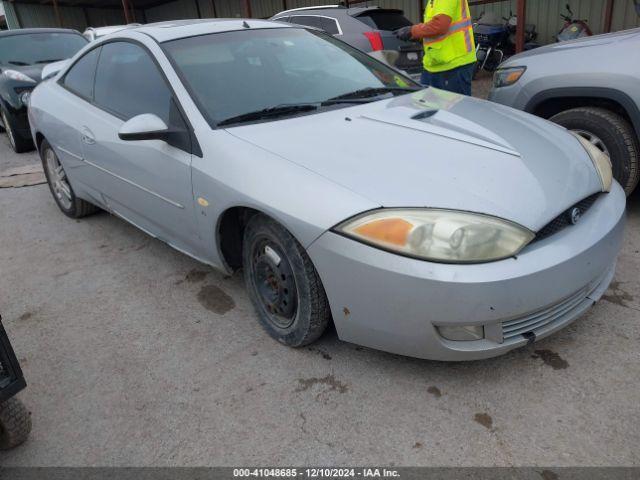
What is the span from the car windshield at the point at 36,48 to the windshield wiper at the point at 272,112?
20.6 ft

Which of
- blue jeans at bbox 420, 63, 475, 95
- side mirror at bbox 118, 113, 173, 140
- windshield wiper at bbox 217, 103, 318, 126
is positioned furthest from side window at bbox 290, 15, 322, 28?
side mirror at bbox 118, 113, 173, 140

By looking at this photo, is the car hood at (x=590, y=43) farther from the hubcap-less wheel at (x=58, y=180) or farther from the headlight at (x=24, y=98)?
the headlight at (x=24, y=98)

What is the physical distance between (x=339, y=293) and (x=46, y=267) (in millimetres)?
2534

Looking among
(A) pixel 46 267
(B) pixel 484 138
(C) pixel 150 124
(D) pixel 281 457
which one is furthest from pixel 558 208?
(A) pixel 46 267

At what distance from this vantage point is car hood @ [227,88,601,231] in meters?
2.05

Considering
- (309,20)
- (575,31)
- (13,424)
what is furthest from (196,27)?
(575,31)

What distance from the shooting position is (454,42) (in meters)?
4.64

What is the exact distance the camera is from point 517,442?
6.27 ft

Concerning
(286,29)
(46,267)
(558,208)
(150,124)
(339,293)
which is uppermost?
(286,29)

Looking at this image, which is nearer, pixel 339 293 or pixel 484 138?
pixel 339 293

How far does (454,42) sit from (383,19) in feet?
10.7

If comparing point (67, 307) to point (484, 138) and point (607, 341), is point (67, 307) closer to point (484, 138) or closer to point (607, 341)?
point (484, 138)

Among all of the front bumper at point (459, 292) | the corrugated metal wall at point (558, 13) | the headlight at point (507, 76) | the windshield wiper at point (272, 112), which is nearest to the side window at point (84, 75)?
the windshield wiper at point (272, 112)

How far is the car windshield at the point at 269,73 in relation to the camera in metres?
2.75
